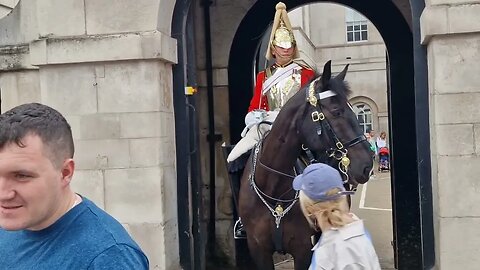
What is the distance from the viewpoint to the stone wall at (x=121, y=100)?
17.7ft

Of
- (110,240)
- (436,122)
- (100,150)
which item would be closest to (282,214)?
(436,122)

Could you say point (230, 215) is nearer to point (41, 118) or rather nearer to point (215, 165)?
point (215, 165)

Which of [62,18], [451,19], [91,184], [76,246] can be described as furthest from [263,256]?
[76,246]

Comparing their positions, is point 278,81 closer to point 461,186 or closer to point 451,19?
point 451,19

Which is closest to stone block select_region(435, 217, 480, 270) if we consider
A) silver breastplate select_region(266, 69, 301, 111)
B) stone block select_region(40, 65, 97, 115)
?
silver breastplate select_region(266, 69, 301, 111)

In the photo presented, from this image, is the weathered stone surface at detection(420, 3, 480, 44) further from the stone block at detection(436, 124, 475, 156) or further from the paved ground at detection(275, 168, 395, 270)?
the paved ground at detection(275, 168, 395, 270)

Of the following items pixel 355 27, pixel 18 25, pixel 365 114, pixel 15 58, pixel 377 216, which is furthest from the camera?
pixel 365 114

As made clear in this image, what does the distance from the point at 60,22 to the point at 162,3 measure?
98 cm

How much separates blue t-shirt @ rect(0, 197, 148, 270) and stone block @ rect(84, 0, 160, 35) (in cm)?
374

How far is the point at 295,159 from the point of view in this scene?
15.8 ft

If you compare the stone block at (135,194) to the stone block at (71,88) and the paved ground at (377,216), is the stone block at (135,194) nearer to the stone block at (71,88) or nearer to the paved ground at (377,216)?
the stone block at (71,88)

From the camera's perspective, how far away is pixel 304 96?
462 centimetres

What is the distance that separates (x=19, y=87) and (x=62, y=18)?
1.16 metres

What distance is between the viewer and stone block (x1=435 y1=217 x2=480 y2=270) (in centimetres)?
471
